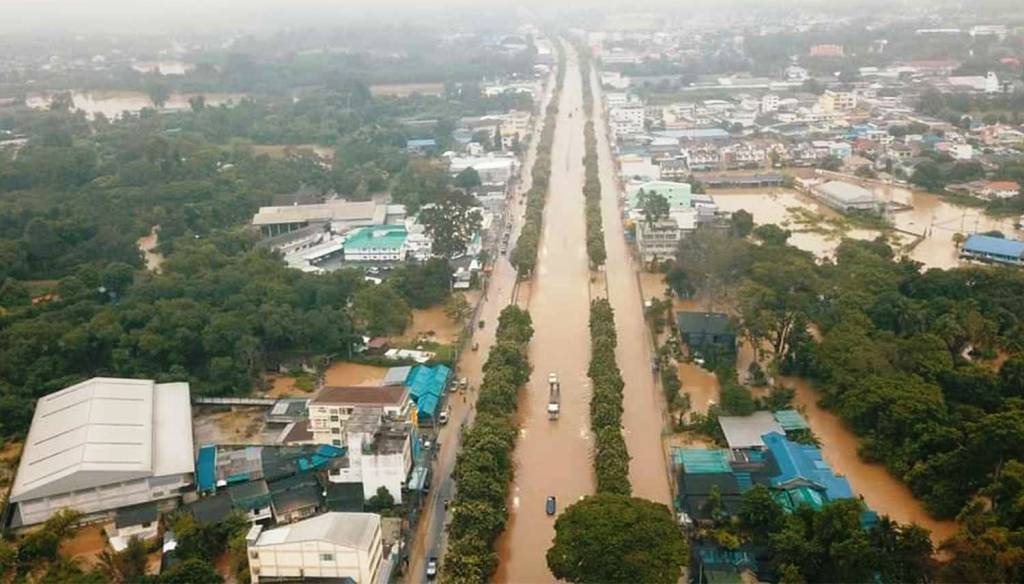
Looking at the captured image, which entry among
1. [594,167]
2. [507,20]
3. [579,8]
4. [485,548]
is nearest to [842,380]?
[485,548]

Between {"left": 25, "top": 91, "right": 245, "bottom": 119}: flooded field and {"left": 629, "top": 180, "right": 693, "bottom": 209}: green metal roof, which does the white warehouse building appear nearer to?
{"left": 629, "top": 180, "right": 693, "bottom": 209}: green metal roof

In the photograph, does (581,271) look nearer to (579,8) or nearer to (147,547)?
(147,547)

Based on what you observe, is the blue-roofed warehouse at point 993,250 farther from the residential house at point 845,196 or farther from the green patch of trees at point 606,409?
the green patch of trees at point 606,409

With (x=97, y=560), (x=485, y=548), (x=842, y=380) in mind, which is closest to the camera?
(x=485, y=548)

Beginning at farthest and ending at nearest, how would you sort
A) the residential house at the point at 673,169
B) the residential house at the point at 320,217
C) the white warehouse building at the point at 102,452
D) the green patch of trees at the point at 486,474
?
the residential house at the point at 673,169 → the residential house at the point at 320,217 → the white warehouse building at the point at 102,452 → the green patch of trees at the point at 486,474

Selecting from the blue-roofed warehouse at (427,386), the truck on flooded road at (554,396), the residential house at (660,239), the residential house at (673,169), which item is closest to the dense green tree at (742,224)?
the residential house at (660,239)
